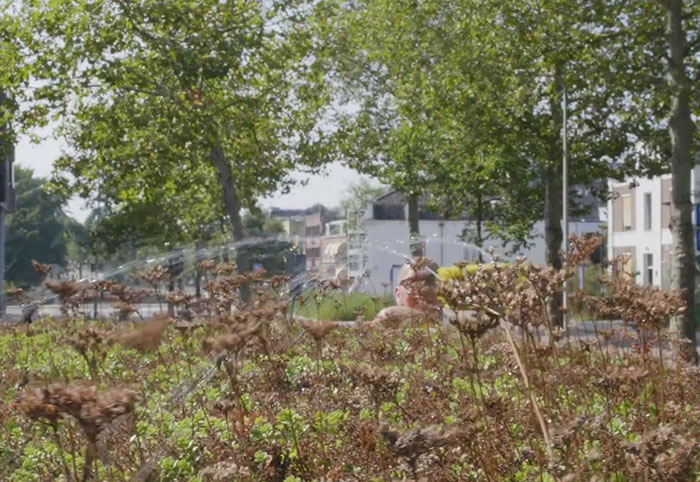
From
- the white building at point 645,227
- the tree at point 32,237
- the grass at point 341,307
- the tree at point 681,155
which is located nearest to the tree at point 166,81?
the grass at point 341,307

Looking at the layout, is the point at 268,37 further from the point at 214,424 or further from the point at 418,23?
the point at 214,424

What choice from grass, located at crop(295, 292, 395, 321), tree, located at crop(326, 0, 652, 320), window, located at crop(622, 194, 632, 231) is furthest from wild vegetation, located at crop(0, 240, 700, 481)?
window, located at crop(622, 194, 632, 231)

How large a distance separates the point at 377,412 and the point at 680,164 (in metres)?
13.5

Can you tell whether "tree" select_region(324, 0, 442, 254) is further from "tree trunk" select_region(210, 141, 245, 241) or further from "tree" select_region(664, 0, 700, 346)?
"tree" select_region(664, 0, 700, 346)

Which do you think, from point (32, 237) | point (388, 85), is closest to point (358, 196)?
point (32, 237)

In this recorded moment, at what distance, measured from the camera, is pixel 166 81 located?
29266 mm

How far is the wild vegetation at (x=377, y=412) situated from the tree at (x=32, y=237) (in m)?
88.1

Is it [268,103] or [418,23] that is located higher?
[418,23]

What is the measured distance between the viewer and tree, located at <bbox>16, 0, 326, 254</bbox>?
2730cm

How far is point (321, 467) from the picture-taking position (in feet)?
17.6

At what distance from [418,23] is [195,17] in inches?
459

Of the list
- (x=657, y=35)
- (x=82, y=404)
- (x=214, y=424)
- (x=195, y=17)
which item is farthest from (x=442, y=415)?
(x=195, y=17)

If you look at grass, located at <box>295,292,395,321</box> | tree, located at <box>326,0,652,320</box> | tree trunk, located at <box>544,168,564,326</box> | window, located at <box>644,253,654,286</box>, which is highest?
tree, located at <box>326,0,652,320</box>

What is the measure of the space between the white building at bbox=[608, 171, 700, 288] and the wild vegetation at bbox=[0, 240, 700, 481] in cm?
5507
